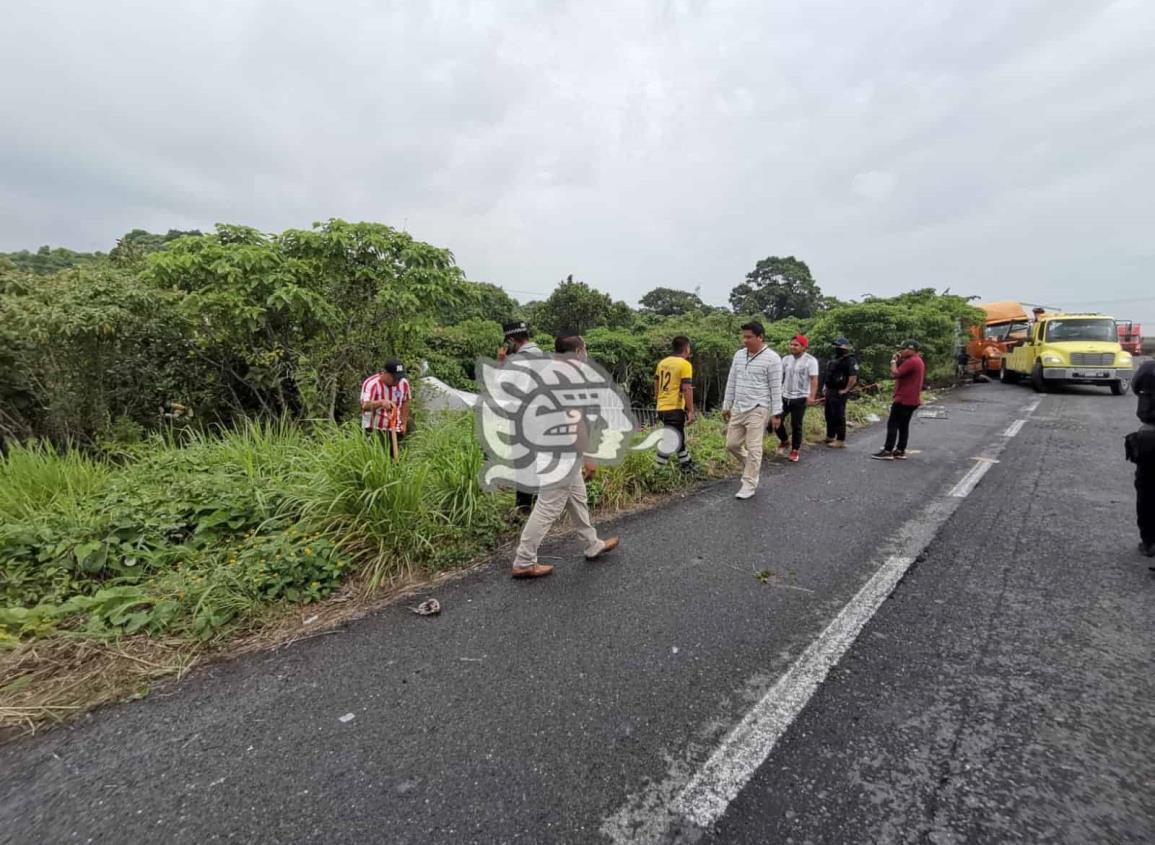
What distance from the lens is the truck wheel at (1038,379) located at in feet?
45.9

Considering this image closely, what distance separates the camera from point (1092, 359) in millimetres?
13086

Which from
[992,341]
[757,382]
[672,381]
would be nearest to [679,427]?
[672,381]

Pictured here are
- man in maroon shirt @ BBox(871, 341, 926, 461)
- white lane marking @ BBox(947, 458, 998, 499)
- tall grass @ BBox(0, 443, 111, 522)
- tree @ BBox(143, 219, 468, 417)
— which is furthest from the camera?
man in maroon shirt @ BBox(871, 341, 926, 461)

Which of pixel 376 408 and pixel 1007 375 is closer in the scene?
pixel 376 408

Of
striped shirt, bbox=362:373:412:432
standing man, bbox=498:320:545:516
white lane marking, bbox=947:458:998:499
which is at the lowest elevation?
white lane marking, bbox=947:458:998:499

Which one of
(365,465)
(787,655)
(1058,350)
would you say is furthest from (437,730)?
(1058,350)

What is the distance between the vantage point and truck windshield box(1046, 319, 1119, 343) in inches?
542

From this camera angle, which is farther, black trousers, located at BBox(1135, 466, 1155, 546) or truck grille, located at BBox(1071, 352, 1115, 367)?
truck grille, located at BBox(1071, 352, 1115, 367)

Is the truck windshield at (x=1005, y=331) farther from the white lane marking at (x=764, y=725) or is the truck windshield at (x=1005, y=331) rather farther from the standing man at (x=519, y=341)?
the standing man at (x=519, y=341)

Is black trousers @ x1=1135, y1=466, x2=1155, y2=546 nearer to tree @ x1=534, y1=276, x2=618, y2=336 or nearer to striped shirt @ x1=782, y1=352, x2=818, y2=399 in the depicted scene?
striped shirt @ x1=782, y1=352, x2=818, y2=399

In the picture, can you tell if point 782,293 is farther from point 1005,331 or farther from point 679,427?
point 679,427

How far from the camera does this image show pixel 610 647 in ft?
8.74

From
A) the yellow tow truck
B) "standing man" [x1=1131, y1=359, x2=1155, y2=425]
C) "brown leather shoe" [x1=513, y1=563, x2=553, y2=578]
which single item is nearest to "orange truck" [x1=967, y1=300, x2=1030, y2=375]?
the yellow tow truck

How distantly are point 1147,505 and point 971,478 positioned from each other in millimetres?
2231
